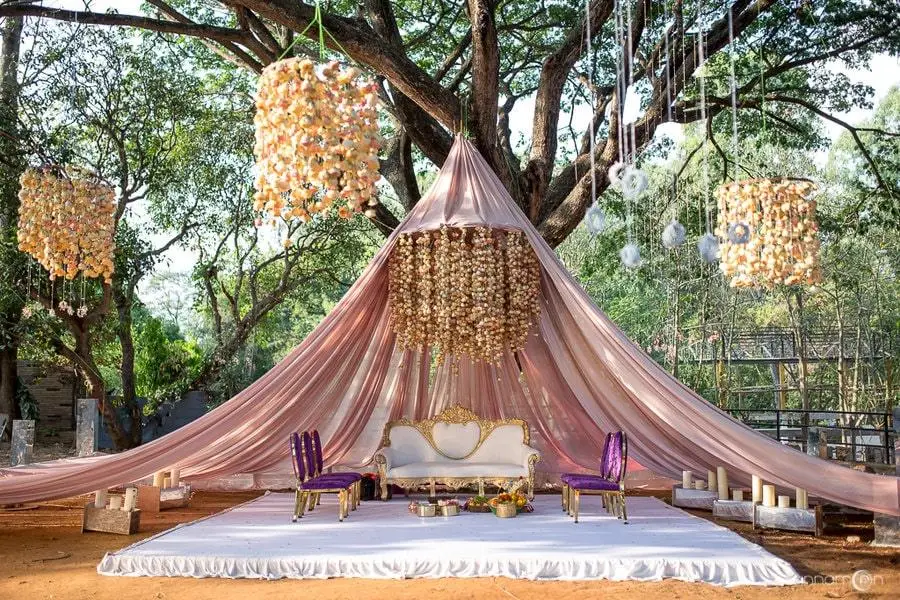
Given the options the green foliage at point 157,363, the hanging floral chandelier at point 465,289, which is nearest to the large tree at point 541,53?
the hanging floral chandelier at point 465,289

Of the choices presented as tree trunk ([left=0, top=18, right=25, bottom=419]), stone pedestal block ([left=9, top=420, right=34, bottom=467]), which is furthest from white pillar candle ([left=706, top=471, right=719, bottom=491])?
tree trunk ([left=0, top=18, right=25, bottom=419])

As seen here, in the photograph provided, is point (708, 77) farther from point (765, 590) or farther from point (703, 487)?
point (765, 590)

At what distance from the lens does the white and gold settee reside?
24.4 ft

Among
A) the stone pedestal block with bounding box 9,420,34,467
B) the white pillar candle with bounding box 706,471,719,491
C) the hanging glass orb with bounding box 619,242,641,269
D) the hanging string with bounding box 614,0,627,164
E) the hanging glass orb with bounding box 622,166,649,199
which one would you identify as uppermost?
the hanging string with bounding box 614,0,627,164

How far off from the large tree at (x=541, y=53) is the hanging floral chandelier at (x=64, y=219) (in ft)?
4.10

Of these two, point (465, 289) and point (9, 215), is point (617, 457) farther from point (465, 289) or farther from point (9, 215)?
point (9, 215)

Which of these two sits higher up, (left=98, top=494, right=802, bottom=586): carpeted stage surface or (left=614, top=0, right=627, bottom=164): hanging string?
(left=614, top=0, right=627, bottom=164): hanging string

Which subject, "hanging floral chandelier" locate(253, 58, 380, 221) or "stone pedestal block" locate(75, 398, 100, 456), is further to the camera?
"stone pedestal block" locate(75, 398, 100, 456)

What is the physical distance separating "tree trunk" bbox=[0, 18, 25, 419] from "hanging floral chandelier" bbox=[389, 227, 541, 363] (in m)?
4.39

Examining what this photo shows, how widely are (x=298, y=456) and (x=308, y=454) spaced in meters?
0.19

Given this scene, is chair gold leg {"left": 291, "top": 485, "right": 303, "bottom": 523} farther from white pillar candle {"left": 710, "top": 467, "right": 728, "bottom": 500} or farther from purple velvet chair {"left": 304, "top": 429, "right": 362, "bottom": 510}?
white pillar candle {"left": 710, "top": 467, "right": 728, "bottom": 500}

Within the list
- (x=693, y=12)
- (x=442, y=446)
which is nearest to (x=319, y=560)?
(x=442, y=446)

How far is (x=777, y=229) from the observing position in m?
5.78

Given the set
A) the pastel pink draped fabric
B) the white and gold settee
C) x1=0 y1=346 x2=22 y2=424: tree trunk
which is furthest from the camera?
x1=0 y1=346 x2=22 y2=424: tree trunk
